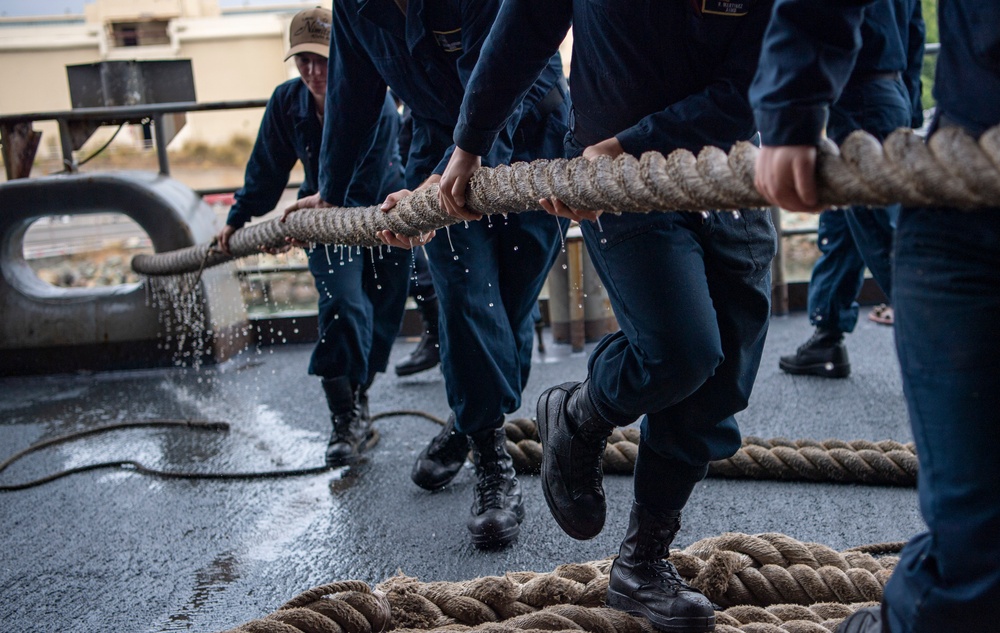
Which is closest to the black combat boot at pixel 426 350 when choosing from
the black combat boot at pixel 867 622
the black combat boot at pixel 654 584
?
the black combat boot at pixel 654 584

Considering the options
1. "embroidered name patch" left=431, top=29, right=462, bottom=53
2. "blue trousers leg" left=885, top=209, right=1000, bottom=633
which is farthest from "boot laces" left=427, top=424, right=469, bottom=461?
"blue trousers leg" left=885, top=209, right=1000, bottom=633

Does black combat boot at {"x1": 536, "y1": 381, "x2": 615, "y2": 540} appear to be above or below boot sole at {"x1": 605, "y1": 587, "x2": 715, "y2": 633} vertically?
above

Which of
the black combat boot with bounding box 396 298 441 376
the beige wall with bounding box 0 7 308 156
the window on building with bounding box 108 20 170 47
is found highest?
the window on building with bounding box 108 20 170 47

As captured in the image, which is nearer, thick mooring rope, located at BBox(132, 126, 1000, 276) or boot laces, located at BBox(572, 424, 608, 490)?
thick mooring rope, located at BBox(132, 126, 1000, 276)

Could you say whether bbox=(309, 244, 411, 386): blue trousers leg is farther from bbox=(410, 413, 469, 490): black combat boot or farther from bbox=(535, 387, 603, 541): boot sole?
bbox=(535, 387, 603, 541): boot sole

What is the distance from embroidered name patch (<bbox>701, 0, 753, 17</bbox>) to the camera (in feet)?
5.10

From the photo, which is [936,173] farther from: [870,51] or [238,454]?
[238,454]

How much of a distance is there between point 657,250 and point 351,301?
71.3 inches

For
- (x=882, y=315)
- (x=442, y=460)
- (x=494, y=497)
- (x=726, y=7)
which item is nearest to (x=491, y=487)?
(x=494, y=497)

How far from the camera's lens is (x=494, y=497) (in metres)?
2.49

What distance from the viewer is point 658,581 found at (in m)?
1.78

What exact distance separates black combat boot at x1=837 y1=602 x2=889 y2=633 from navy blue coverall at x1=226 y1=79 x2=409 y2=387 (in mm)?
2144

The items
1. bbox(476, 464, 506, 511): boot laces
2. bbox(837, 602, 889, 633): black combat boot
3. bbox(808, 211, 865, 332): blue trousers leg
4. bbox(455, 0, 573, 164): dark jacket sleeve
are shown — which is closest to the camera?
bbox(837, 602, 889, 633): black combat boot

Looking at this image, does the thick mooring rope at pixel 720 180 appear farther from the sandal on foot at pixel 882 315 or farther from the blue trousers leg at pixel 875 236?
the sandal on foot at pixel 882 315
